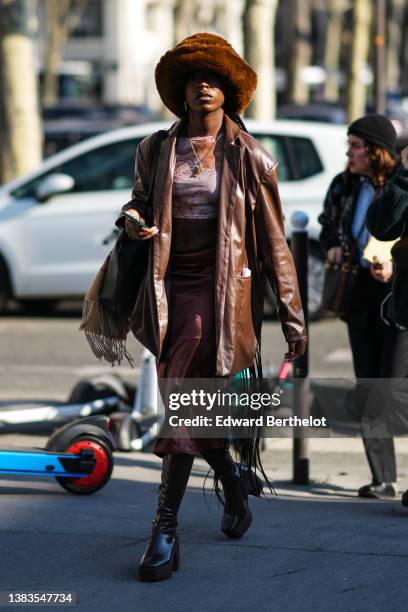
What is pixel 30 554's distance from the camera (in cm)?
493

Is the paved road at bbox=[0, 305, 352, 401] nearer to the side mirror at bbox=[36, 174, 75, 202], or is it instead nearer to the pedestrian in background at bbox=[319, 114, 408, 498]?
the side mirror at bbox=[36, 174, 75, 202]

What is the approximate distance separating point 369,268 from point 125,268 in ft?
5.20

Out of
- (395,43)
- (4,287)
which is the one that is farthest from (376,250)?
(395,43)

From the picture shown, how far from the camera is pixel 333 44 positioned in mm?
66625

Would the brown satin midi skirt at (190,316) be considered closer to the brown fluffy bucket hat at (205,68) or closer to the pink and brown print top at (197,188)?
the pink and brown print top at (197,188)

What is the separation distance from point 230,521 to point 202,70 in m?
1.70

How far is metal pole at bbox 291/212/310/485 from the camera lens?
6199mm

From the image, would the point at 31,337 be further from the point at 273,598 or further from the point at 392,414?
the point at 273,598

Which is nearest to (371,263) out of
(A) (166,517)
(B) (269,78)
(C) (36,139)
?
(A) (166,517)

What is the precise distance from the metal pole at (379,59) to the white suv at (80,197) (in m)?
3.65

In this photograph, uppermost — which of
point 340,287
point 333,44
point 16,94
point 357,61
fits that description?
point 340,287

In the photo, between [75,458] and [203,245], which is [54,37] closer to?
[75,458]

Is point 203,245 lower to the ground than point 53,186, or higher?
higher

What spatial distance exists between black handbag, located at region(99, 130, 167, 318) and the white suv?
24.1 ft
